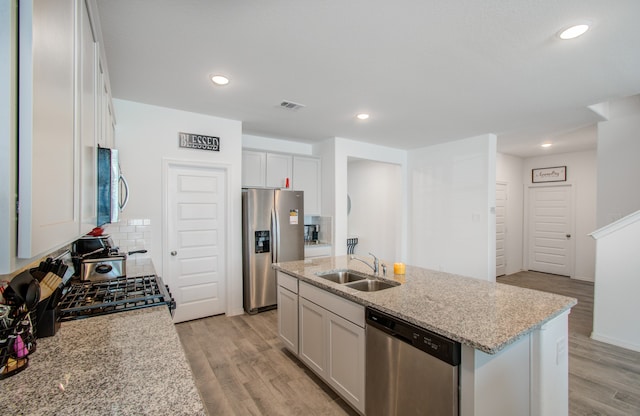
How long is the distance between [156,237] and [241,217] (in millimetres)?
1022

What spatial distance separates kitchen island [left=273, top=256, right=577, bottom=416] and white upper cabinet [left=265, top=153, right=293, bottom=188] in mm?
2516

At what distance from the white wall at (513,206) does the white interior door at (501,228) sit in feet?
0.30

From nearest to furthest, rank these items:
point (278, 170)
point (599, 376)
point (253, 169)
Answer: point (599, 376)
point (253, 169)
point (278, 170)

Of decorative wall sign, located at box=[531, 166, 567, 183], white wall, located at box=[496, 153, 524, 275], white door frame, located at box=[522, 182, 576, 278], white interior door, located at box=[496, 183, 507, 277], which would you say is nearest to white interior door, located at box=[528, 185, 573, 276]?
white door frame, located at box=[522, 182, 576, 278]

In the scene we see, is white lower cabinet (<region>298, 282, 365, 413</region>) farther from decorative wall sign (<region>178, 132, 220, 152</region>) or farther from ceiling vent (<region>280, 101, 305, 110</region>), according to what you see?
decorative wall sign (<region>178, 132, 220, 152</region>)

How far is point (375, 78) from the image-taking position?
260 centimetres

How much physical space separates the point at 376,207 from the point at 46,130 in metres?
5.99

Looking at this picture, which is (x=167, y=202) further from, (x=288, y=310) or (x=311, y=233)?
(x=311, y=233)

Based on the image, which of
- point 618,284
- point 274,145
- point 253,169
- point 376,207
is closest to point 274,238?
point 253,169

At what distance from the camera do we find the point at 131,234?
3.20 m

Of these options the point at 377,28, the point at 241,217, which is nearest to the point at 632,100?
the point at 377,28

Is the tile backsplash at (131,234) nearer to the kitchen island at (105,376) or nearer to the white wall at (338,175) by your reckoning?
the kitchen island at (105,376)

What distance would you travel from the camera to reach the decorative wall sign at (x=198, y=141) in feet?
11.4

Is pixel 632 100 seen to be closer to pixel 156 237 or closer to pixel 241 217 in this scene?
pixel 241 217
